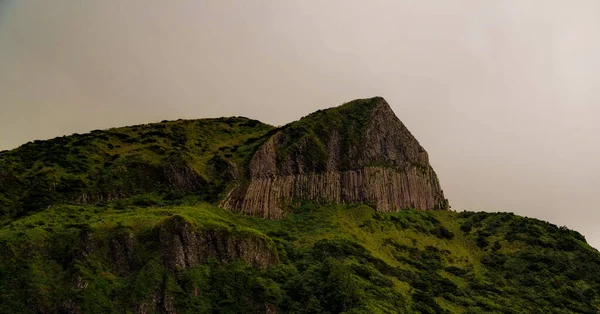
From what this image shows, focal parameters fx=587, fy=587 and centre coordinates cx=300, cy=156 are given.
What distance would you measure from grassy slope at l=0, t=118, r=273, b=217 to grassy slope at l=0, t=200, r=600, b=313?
8111 mm

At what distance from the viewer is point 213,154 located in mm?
123875

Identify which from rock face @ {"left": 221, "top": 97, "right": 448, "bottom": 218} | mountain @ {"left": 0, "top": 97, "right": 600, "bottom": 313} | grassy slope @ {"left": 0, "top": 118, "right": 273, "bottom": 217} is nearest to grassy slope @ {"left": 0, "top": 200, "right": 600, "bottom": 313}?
mountain @ {"left": 0, "top": 97, "right": 600, "bottom": 313}

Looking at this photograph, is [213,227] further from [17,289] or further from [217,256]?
[17,289]

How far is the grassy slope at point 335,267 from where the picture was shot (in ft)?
244

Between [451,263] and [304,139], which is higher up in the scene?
[304,139]

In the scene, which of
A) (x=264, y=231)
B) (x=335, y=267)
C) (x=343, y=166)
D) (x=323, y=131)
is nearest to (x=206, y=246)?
(x=335, y=267)

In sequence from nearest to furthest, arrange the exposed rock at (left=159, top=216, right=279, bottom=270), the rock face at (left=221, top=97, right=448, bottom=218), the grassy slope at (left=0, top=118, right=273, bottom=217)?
the exposed rock at (left=159, top=216, right=279, bottom=270), the grassy slope at (left=0, top=118, right=273, bottom=217), the rock face at (left=221, top=97, right=448, bottom=218)

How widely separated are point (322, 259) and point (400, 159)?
44.0 m

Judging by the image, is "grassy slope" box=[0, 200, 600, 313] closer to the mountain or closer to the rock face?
the mountain

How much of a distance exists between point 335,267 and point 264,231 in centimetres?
2009

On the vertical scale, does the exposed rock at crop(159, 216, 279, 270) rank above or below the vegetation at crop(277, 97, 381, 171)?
below

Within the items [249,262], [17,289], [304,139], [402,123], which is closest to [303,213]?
[304,139]

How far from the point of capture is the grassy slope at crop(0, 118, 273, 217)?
10219cm

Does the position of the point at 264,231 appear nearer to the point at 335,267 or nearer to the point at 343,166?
the point at 335,267
